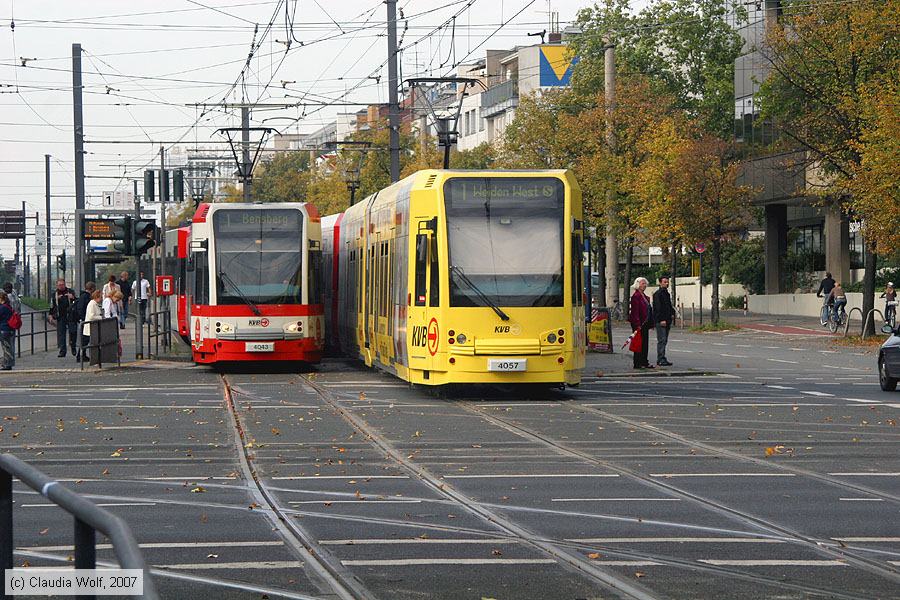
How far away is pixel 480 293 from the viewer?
22.5 meters

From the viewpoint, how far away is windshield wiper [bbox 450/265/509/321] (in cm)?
2239

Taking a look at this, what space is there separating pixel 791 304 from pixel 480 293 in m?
47.2

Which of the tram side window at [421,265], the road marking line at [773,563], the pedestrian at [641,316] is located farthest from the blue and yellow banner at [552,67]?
the road marking line at [773,563]

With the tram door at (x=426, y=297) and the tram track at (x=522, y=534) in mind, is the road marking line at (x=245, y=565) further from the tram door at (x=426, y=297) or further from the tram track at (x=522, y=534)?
the tram door at (x=426, y=297)

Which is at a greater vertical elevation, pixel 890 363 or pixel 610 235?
pixel 610 235

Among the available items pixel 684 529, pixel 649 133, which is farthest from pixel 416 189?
pixel 649 133

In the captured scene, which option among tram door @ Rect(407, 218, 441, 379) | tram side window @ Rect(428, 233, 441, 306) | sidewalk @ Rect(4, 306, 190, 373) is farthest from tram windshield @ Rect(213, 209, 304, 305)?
tram side window @ Rect(428, 233, 441, 306)

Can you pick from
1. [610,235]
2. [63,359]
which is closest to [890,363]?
[63,359]

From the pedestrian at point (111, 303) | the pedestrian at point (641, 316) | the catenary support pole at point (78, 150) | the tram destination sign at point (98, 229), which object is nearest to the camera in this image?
the pedestrian at point (641, 316)

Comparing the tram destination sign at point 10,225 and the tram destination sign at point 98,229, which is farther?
the tram destination sign at point 10,225

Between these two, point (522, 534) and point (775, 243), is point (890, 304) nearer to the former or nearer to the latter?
point (775, 243)

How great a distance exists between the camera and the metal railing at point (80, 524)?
13.0 feet

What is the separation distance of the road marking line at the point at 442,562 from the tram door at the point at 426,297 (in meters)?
13.2

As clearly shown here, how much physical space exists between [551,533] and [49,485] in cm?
585
